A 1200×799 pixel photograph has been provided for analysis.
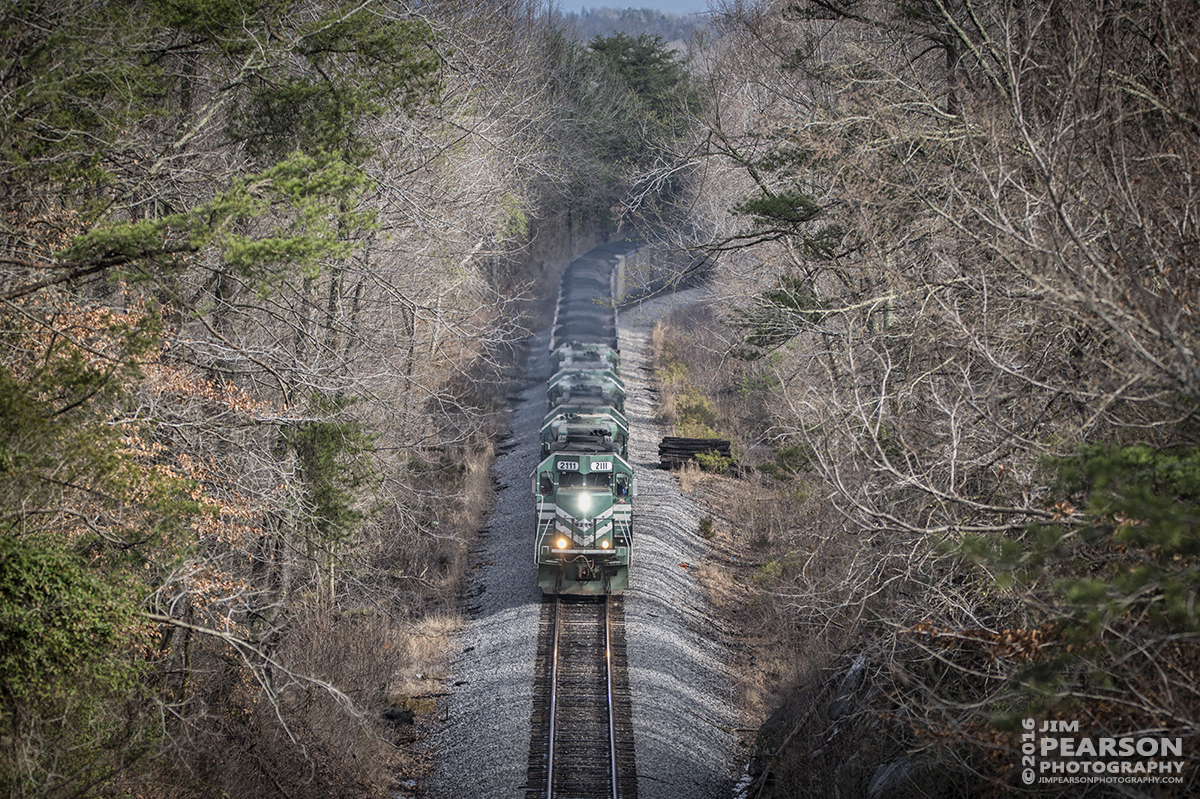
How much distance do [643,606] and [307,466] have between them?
6820mm

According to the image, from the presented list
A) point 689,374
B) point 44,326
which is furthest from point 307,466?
point 689,374

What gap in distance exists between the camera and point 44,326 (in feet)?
27.8

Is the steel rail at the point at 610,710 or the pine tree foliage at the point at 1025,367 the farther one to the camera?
the steel rail at the point at 610,710

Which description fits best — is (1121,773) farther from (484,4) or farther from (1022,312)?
(484,4)

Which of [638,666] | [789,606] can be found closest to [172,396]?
[789,606]

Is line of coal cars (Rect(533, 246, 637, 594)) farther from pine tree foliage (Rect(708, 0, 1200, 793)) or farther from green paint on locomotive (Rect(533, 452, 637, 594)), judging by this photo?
pine tree foliage (Rect(708, 0, 1200, 793))

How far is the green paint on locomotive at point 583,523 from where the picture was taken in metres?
16.9

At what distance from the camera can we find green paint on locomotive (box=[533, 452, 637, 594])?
55.3ft

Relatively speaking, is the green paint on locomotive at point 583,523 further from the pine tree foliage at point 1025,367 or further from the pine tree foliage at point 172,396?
Answer: the pine tree foliage at point 1025,367

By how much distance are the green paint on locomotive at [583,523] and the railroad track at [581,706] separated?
1.53 ft

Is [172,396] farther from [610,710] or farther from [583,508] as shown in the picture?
[583,508]

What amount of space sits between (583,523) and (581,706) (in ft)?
13.7

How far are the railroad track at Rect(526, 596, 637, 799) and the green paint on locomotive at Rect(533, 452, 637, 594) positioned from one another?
47cm

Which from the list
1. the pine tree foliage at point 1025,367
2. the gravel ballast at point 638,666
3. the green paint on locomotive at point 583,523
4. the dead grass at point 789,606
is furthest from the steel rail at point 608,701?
the pine tree foliage at point 1025,367
